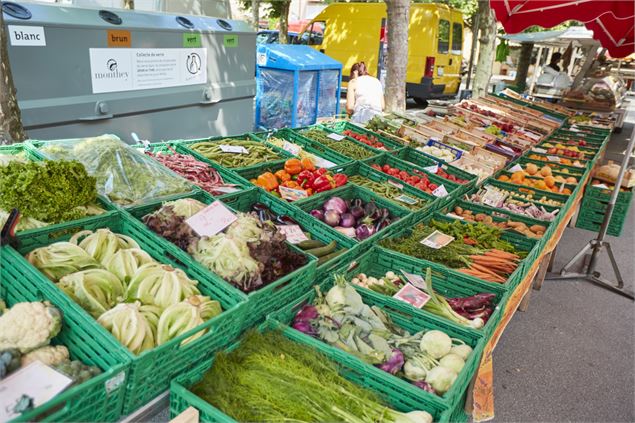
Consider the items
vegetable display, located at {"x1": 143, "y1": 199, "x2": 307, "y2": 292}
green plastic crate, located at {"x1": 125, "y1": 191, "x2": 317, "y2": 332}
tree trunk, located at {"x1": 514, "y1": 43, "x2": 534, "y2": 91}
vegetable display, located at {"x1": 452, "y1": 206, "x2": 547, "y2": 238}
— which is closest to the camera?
green plastic crate, located at {"x1": 125, "y1": 191, "x2": 317, "y2": 332}

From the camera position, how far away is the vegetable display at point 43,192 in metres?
2.17

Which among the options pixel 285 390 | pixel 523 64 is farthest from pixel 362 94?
pixel 523 64

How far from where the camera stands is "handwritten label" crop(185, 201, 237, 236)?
2.41m

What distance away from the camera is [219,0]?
6891 millimetres

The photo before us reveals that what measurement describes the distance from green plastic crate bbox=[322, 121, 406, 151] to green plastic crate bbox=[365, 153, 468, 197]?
0.50 m

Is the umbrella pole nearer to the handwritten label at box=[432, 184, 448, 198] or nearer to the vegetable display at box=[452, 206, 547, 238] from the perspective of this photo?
the vegetable display at box=[452, 206, 547, 238]

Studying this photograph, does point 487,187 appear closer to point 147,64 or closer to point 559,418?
point 559,418

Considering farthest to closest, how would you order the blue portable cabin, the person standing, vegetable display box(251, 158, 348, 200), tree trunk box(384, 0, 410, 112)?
tree trunk box(384, 0, 410, 112), the blue portable cabin, the person standing, vegetable display box(251, 158, 348, 200)

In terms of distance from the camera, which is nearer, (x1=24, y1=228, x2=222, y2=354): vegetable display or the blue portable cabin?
(x1=24, y1=228, x2=222, y2=354): vegetable display

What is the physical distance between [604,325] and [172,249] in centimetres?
395

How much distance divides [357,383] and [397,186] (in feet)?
8.36

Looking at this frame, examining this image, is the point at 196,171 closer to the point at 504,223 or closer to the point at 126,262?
the point at 126,262

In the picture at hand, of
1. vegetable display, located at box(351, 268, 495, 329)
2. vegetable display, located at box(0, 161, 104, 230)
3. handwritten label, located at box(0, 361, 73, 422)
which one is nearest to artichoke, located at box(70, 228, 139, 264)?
vegetable display, located at box(0, 161, 104, 230)

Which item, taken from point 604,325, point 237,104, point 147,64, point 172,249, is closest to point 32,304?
point 172,249
